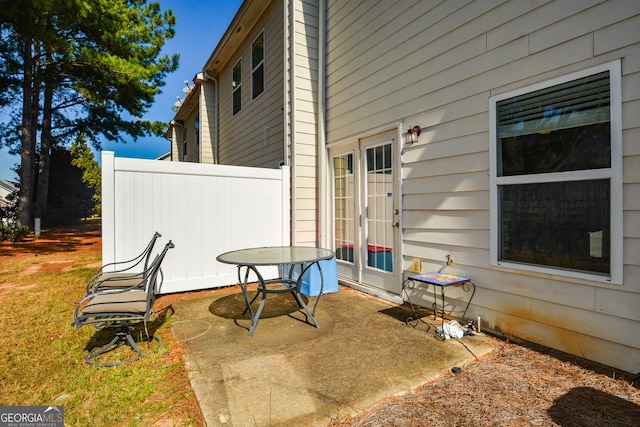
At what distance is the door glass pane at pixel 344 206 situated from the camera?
15.8 ft

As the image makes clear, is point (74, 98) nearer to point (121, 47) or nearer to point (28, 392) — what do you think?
point (121, 47)

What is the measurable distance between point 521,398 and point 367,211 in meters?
2.83

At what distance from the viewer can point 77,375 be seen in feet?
7.61

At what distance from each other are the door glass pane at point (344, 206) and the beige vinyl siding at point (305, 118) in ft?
1.39

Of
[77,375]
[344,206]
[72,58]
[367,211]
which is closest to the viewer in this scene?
[77,375]

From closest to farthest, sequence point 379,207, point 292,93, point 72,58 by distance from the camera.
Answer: point 379,207 < point 292,93 < point 72,58

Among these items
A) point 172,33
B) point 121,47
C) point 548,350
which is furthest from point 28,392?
point 172,33

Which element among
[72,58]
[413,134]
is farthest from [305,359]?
[72,58]

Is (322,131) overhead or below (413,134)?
overhead

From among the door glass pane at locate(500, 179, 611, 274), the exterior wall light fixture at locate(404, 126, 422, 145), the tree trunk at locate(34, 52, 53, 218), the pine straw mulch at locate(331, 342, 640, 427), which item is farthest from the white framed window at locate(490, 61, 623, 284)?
the tree trunk at locate(34, 52, 53, 218)

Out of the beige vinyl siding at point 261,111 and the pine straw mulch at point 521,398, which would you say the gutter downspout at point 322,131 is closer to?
the beige vinyl siding at point 261,111

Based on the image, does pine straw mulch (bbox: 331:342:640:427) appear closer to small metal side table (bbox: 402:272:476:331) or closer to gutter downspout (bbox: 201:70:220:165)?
small metal side table (bbox: 402:272:476:331)

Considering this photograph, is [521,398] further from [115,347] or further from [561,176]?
[115,347]

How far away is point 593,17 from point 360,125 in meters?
2.61
